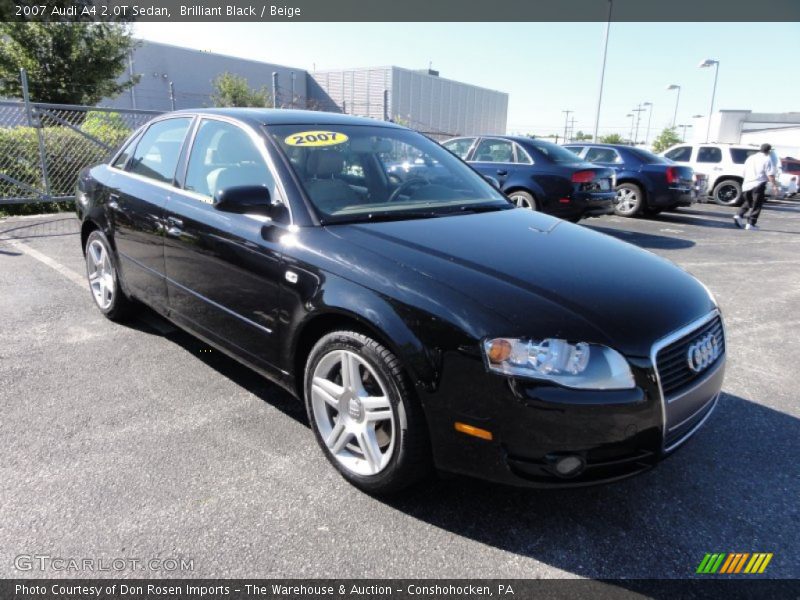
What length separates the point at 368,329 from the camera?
2.33m

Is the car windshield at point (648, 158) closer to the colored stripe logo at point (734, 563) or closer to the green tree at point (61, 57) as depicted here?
the colored stripe logo at point (734, 563)

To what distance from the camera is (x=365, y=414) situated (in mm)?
2408

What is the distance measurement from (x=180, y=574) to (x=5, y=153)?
32.3 feet

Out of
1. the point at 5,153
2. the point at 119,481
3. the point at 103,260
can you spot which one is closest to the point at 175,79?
the point at 5,153

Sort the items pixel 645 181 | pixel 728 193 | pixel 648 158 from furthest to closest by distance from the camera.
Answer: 1. pixel 728 193
2. pixel 648 158
3. pixel 645 181

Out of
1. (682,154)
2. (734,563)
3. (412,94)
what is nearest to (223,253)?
(734,563)

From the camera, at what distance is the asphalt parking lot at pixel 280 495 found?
2.12m

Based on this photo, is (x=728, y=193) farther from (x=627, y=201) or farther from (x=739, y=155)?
(x=627, y=201)

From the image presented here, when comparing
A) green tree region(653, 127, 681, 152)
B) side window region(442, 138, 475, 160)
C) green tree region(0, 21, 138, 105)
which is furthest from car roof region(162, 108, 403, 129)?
green tree region(653, 127, 681, 152)

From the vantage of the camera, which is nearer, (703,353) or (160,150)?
(703,353)

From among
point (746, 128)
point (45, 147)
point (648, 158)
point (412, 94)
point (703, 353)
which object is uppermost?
point (412, 94)

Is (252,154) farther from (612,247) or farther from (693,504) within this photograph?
(693,504)

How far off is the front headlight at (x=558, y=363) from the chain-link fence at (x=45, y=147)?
30.0 ft

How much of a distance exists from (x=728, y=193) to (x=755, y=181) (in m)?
5.55
